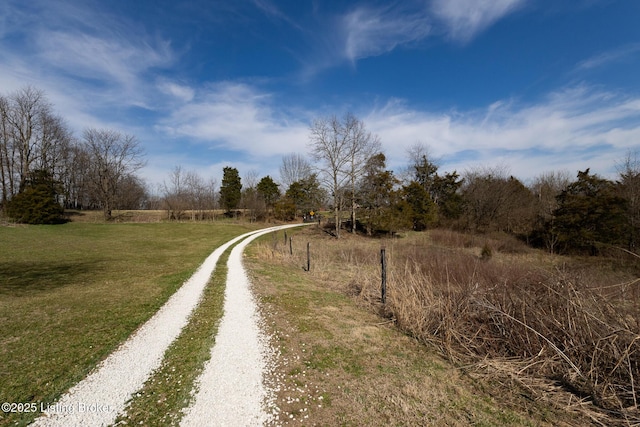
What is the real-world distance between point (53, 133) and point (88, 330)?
5047 centimetres

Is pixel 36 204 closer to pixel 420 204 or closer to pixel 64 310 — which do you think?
pixel 64 310

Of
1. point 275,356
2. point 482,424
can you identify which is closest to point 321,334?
point 275,356

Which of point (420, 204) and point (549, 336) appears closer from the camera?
point (549, 336)

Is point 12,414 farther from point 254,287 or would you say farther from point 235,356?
point 254,287

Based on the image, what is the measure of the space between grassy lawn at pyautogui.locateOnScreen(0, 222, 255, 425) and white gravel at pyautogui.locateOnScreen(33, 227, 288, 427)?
22 centimetres

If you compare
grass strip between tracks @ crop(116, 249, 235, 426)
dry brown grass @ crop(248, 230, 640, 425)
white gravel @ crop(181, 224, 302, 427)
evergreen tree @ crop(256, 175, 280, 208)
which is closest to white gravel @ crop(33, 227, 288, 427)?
white gravel @ crop(181, 224, 302, 427)

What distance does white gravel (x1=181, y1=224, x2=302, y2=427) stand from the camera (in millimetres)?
3047

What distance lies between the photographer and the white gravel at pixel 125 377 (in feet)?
10.1

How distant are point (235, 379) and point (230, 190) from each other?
163 ft

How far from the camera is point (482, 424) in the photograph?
2889 mm

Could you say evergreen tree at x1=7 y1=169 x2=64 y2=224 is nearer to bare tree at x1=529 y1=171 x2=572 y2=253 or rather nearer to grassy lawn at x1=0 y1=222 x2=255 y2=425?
grassy lawn at x1=0 y1=222 x2=255 y2=425

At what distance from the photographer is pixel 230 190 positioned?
164 ft

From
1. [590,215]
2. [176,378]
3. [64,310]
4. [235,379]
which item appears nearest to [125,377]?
[176,378]

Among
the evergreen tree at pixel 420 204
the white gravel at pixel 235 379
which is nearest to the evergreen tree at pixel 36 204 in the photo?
the white gravel at pixel 235 379
